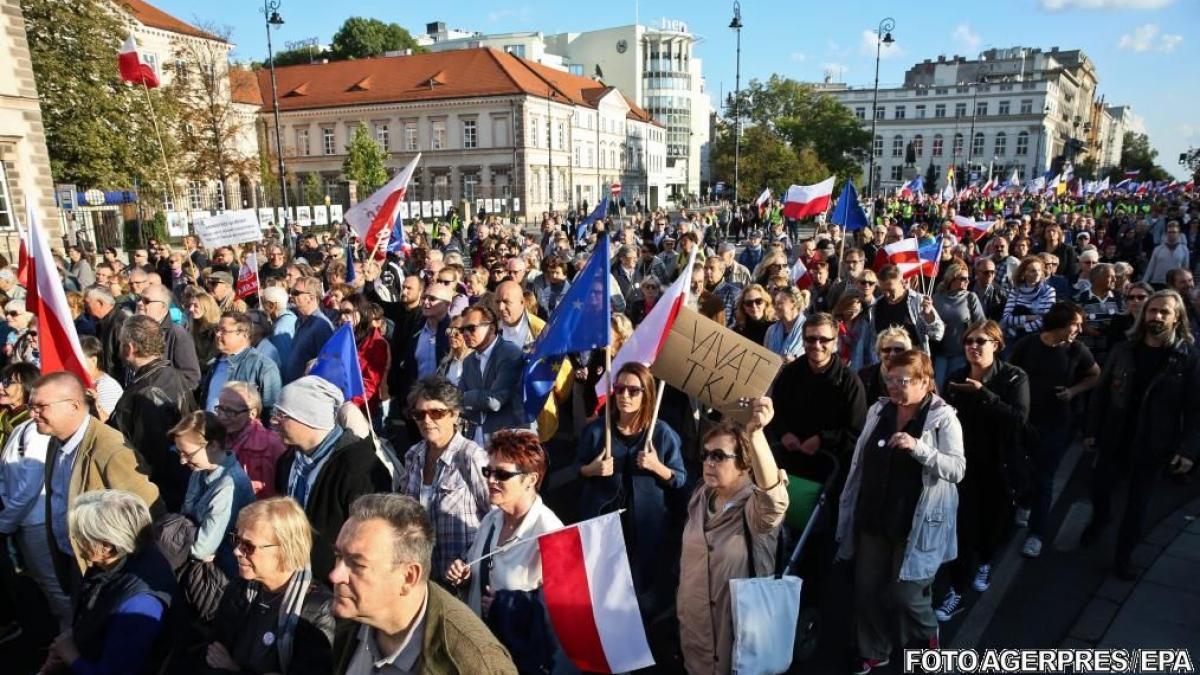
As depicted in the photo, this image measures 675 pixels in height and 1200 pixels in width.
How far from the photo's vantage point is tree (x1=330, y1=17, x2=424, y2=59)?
72688mm

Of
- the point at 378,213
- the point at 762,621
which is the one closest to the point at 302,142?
the point at 378,213

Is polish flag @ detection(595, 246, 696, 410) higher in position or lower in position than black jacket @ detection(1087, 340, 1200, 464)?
higher

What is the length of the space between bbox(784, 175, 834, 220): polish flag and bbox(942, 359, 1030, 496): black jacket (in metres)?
8.24

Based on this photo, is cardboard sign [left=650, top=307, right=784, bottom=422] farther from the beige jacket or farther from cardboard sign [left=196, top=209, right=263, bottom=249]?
cardboard sign [left=196, top=209, right=263, bottom=249]

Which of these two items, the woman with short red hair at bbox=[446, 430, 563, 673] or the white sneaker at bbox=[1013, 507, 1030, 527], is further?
the white sneaker at bbox=[1013, 507, 1030, 527]

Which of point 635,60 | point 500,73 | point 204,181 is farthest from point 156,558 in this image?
point 635,60

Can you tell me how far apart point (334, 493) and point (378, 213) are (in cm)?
606

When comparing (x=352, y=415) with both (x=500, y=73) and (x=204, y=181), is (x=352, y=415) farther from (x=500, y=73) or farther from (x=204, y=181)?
(x=500, y=73)

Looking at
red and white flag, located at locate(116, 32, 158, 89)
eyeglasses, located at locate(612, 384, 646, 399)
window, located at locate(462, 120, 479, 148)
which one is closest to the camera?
eyeglasses, located at locate(612, 384, 646, 399)

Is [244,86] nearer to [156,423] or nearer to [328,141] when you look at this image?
[328,141]

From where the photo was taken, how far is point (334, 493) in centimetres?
340

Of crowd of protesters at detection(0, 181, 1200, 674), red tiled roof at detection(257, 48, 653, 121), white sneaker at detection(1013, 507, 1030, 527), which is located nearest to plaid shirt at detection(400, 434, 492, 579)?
crowd of protesters at detection(0, 181, 1200, 674)

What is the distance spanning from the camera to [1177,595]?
14.4 ft

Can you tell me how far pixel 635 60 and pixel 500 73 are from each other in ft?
110
